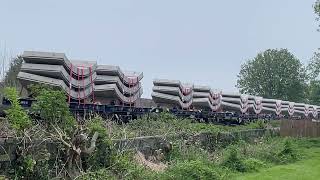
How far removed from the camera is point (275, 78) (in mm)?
86312

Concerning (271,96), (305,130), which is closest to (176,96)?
(305,130)

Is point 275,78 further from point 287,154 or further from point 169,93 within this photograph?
point 287,154

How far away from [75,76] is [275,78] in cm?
7350

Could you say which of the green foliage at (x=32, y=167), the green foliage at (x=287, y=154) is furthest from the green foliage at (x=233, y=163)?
the green foliage at (x=32, y=167)

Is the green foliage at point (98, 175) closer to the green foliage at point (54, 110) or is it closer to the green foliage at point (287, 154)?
the green foliage at point (54, 110)

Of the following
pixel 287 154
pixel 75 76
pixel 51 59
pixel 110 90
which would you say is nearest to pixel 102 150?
pixel 51 59

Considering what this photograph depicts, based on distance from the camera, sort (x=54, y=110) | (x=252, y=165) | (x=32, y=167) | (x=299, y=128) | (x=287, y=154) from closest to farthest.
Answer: (x=32, y=167)
(x=54, y=110)
(x=252, y=165)
(x=287, y=154)
(x=299, y=128)

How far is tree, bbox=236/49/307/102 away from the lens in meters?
85.8

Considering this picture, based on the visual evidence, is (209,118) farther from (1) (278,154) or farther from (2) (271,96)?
(2) (271,96)

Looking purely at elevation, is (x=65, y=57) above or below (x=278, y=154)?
above

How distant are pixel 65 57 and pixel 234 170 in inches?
244

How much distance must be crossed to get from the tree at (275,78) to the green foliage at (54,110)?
257 ft

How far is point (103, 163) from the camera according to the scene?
34.5ft

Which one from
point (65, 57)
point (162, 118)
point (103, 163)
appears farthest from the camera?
point (162, 118)
